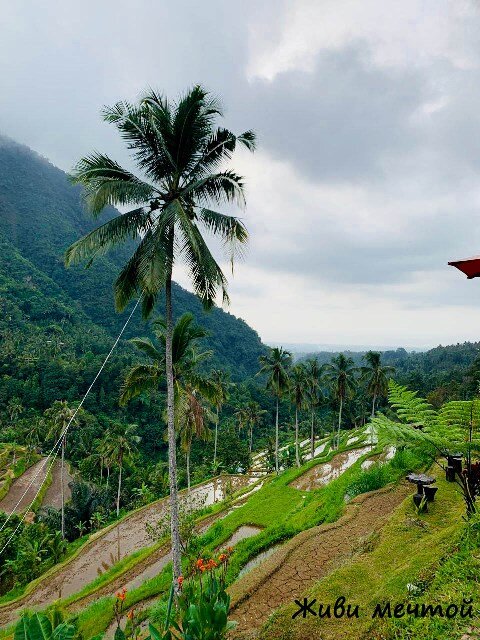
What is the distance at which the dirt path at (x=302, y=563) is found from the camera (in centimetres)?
670

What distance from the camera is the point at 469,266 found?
4.34 meters

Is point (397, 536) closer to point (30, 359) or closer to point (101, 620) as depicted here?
point (101, 620)

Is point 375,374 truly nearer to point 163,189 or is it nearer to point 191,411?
point 191,411

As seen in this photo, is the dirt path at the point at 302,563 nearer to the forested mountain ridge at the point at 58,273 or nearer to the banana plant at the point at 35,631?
the banana plant at the point at 35,631

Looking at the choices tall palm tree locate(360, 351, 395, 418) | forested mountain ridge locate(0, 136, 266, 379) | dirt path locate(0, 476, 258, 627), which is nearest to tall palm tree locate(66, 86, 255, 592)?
dirt path locate(0, 476, 258, 627)

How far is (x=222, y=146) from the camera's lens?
9.64 m

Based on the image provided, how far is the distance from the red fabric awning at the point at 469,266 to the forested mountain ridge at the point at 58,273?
79.5 meters

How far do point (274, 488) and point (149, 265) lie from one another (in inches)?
688

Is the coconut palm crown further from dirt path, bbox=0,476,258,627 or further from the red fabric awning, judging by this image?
dirt path, bbox=0,476,258,627

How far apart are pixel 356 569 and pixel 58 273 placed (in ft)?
458

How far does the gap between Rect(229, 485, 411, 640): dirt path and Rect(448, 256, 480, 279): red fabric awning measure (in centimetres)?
586

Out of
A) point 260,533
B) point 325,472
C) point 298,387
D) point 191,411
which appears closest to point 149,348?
point 191,411

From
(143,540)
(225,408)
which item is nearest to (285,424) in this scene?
(225,408)

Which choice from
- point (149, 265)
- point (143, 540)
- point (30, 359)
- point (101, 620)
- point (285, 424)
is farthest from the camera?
point (285, 424)
